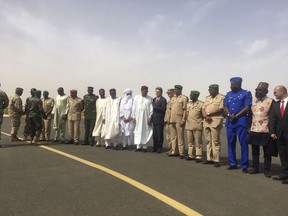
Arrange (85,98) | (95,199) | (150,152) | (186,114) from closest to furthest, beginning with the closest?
(95,199) < (186,114) < (150,152) < (85,98)

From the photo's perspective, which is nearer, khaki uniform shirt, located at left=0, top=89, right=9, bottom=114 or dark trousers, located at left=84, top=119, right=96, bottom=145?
khaki uniform shirt, located at left=0, top=89, right=9, bottom=114

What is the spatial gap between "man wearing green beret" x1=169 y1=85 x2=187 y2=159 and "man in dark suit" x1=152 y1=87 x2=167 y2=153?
2.01 feet

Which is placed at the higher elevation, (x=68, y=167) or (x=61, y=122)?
(x=61, y=122)

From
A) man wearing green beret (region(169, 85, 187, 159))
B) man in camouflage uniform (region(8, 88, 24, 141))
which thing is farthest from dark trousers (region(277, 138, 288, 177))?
man in camouflage uniform (region(8, 88, 24, 141))

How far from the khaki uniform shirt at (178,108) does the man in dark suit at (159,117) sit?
701 mm

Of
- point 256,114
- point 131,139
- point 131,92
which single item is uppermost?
point 131,92

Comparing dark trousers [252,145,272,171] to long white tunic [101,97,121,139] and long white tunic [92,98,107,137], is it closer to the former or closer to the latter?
long white tunic [101,97,121,139]

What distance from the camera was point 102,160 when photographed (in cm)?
873

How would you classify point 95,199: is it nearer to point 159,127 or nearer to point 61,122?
point 159,127

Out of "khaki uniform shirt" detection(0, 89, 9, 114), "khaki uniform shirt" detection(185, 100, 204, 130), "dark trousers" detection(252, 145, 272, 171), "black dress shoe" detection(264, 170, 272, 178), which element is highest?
"khaki uniform shirt" detection(0, 89, 9, 114)

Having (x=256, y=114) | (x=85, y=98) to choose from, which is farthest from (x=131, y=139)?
(x=256, y=114)

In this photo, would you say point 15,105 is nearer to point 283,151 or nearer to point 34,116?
point 34,116

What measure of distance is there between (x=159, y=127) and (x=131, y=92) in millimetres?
1611

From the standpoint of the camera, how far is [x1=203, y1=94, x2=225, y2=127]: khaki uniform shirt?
8.41 m
